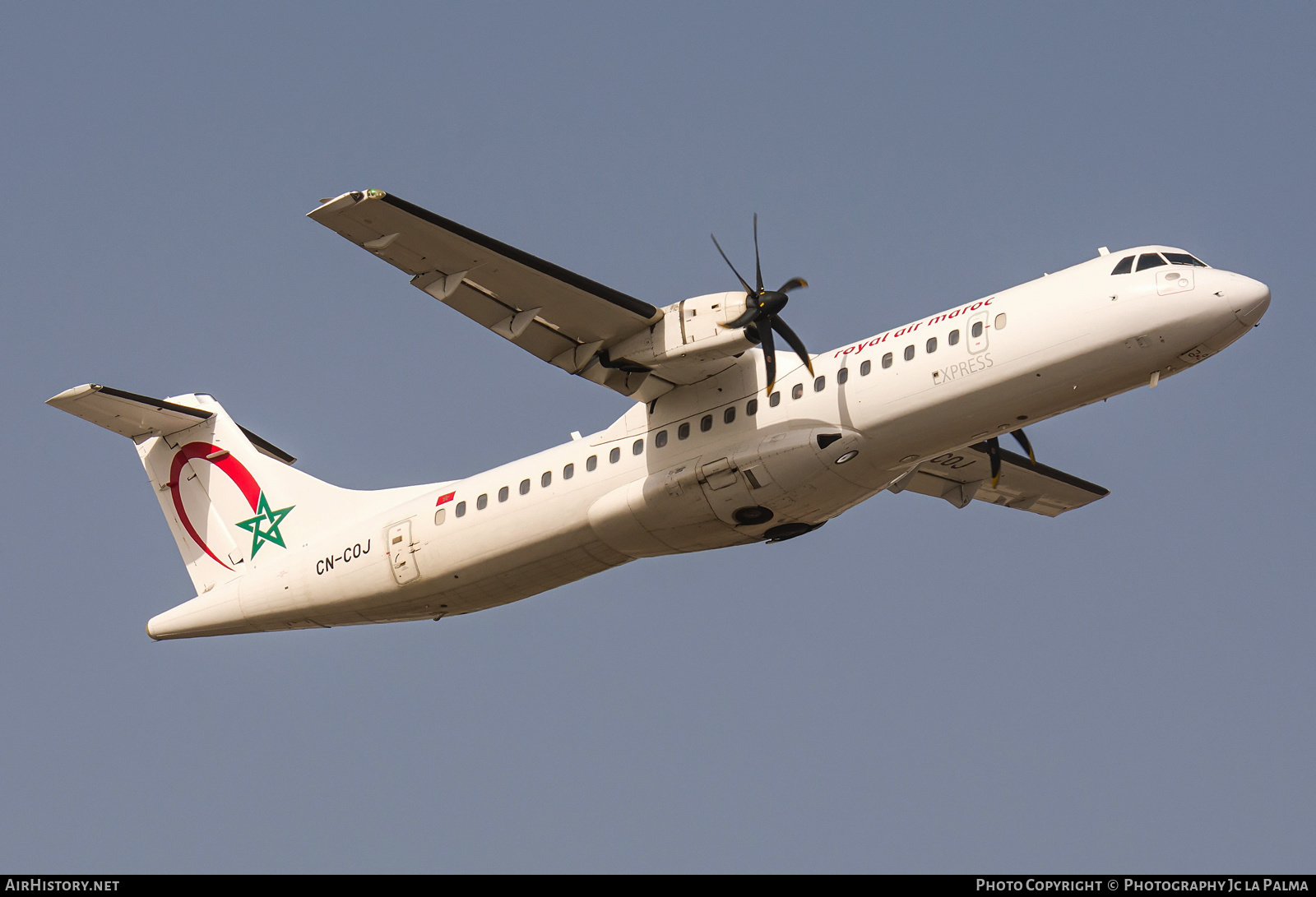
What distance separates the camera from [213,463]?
24031 mm

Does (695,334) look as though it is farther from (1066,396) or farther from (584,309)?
(1066,396)

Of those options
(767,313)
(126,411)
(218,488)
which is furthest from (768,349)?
(126,411)

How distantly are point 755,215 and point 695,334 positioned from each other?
1706mm

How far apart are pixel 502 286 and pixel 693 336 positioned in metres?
2.60

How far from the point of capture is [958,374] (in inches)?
690

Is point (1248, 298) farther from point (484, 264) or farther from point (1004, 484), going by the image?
point (484, 264)

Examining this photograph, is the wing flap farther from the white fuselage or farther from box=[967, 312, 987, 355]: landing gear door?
box=[967, 312, 987, 355]: landing gear door

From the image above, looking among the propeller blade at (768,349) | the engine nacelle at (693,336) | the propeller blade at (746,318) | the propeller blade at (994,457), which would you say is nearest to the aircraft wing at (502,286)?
the engine nacelle at (693,336)

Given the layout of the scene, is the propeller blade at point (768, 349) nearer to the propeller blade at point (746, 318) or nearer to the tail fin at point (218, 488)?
the propeller blade at point (746, 318)

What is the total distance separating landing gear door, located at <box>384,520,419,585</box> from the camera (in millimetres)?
20703

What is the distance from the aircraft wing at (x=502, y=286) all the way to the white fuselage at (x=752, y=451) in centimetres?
128
